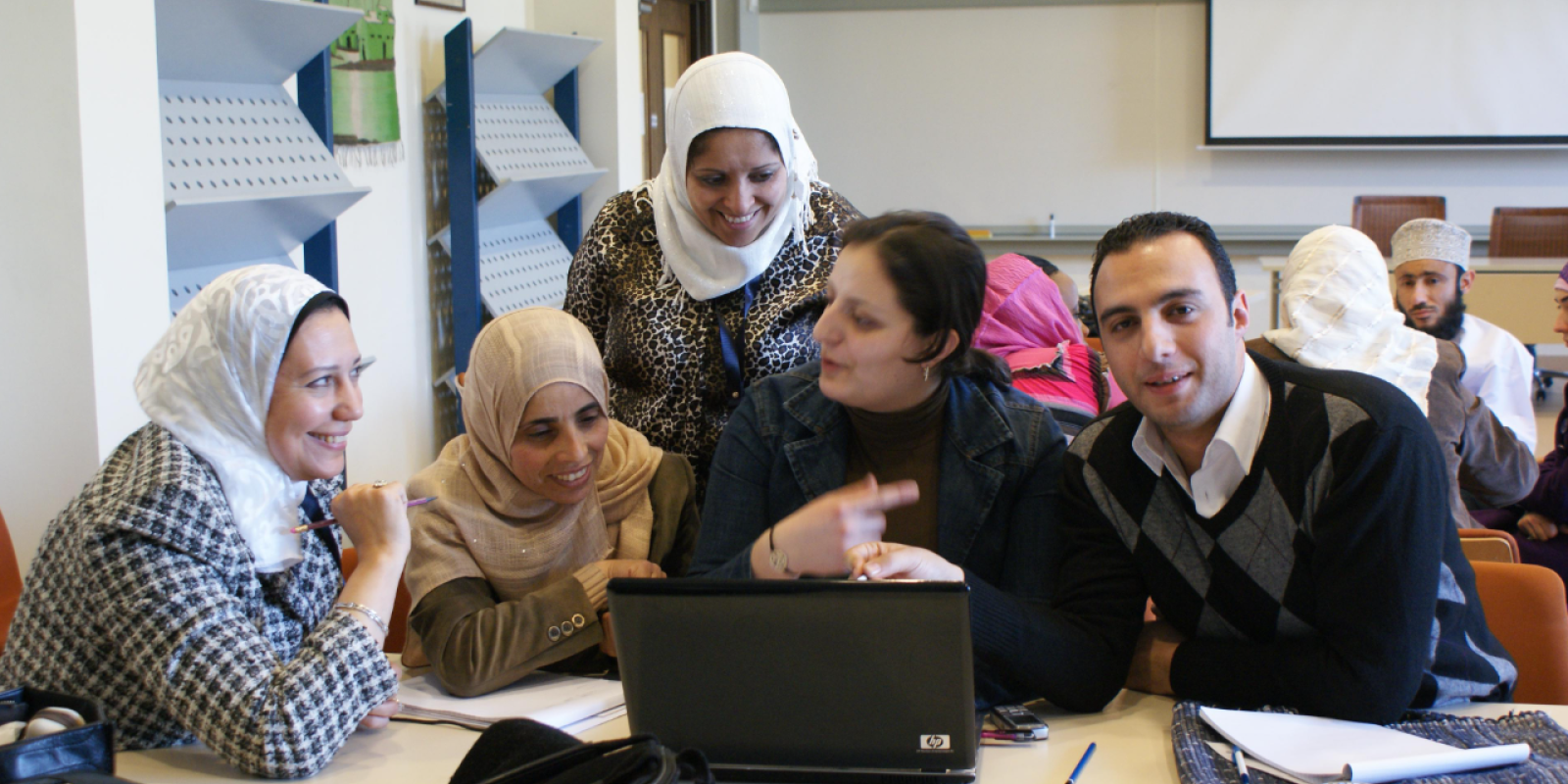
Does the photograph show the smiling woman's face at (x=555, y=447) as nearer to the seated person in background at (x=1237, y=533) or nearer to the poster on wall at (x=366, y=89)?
the seated person in background at (x=1237, y=533)

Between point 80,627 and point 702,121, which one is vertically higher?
point 702,121

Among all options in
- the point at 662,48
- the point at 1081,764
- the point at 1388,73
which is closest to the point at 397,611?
the point at 1081,764

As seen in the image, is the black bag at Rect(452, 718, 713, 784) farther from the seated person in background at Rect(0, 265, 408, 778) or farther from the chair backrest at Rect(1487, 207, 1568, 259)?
the chair backrest at Rect(1487, 207, 1568, 259)

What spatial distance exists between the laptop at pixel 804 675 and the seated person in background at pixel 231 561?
406mm

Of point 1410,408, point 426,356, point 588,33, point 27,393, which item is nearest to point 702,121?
point 1410,408

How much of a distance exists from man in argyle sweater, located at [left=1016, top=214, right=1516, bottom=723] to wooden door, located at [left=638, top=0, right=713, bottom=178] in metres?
5.33

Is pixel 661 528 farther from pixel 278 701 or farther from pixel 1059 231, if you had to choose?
pixel 1059 231

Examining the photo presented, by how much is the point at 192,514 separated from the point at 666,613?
613 mm

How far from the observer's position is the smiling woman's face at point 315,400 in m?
1.54

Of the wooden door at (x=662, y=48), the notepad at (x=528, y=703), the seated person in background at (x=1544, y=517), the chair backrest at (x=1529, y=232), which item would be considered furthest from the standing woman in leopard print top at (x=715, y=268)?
the chair backrest at (x=1529, y=232)

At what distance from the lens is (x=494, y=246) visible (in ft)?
14.7

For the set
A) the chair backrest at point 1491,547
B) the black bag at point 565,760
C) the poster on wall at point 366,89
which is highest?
the poster on wall at point 366,89

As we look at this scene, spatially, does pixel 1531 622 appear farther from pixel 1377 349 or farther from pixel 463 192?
pixel 463 192

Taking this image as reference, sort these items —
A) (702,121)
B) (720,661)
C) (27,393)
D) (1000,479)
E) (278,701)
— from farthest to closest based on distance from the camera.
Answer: (27,393) < (702,121) < (1000,479) < (278,701) < (720,661)
